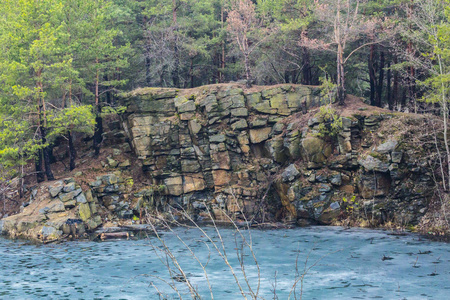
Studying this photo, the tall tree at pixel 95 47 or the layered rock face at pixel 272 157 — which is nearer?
→ the layered rock face at pixel 272 157

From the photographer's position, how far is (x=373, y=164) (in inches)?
853

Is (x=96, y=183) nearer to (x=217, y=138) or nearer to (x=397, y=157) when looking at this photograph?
(x=217, y=138)

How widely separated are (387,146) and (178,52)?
63.1 feet

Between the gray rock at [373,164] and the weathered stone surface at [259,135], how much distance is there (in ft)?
21.3

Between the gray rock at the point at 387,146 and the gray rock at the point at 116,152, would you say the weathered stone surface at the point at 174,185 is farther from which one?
the gray rock at the point at 387,146

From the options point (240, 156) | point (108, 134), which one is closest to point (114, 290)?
point (240, 156)

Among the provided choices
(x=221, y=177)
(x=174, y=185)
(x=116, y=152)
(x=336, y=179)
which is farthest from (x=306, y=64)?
(x=116, y=152)

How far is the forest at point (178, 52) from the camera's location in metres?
23.9

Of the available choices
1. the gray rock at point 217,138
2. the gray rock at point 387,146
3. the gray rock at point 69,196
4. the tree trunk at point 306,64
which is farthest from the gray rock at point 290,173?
the gray rock at point 69,196

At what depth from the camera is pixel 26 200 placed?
83.4 ft

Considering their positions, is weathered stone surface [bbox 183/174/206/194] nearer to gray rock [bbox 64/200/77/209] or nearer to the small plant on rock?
gray rock [bbox 64/200/77/209]

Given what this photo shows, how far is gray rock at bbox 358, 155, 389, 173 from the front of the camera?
21.5 meters

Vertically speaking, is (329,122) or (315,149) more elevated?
(329,122)

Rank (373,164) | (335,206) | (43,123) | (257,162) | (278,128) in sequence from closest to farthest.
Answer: (373,164), (335,206), (43,123), (278,128), (257,162)
